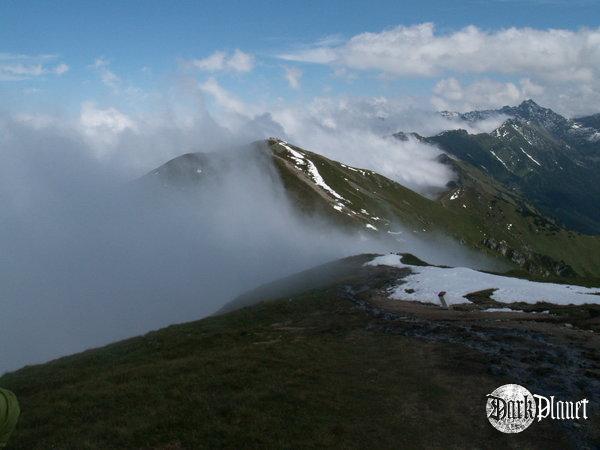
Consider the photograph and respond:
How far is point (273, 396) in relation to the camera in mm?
20625

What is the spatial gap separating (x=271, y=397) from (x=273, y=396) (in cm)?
14

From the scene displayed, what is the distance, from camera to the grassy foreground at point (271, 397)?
16938mm

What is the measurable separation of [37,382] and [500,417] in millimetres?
27012

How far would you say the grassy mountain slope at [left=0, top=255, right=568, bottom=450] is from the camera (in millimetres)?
16953

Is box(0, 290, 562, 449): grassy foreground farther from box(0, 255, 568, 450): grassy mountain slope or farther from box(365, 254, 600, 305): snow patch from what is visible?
box(365, 254, 600, 305): snow patch

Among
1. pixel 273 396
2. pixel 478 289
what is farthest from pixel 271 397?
pixel 478 289

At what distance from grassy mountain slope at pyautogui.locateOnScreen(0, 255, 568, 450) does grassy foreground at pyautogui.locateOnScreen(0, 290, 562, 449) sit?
2.5 inches

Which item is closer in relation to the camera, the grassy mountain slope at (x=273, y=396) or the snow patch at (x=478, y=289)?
the grassy mountain slope at (x=273, y=396)

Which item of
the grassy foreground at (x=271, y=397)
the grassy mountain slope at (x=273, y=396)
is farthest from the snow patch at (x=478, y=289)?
the grassy foreground at (x=271, y=397)

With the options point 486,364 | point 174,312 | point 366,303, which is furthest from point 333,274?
point 174,312

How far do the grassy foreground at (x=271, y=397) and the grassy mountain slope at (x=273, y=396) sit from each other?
63 millimetres

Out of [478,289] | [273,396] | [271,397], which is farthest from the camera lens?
[478,289]

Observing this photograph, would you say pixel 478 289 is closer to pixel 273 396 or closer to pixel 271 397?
pixel 273 396

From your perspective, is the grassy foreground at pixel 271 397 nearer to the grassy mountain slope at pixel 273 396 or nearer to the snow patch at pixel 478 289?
the grassy mountain slope at pixel 273 396
